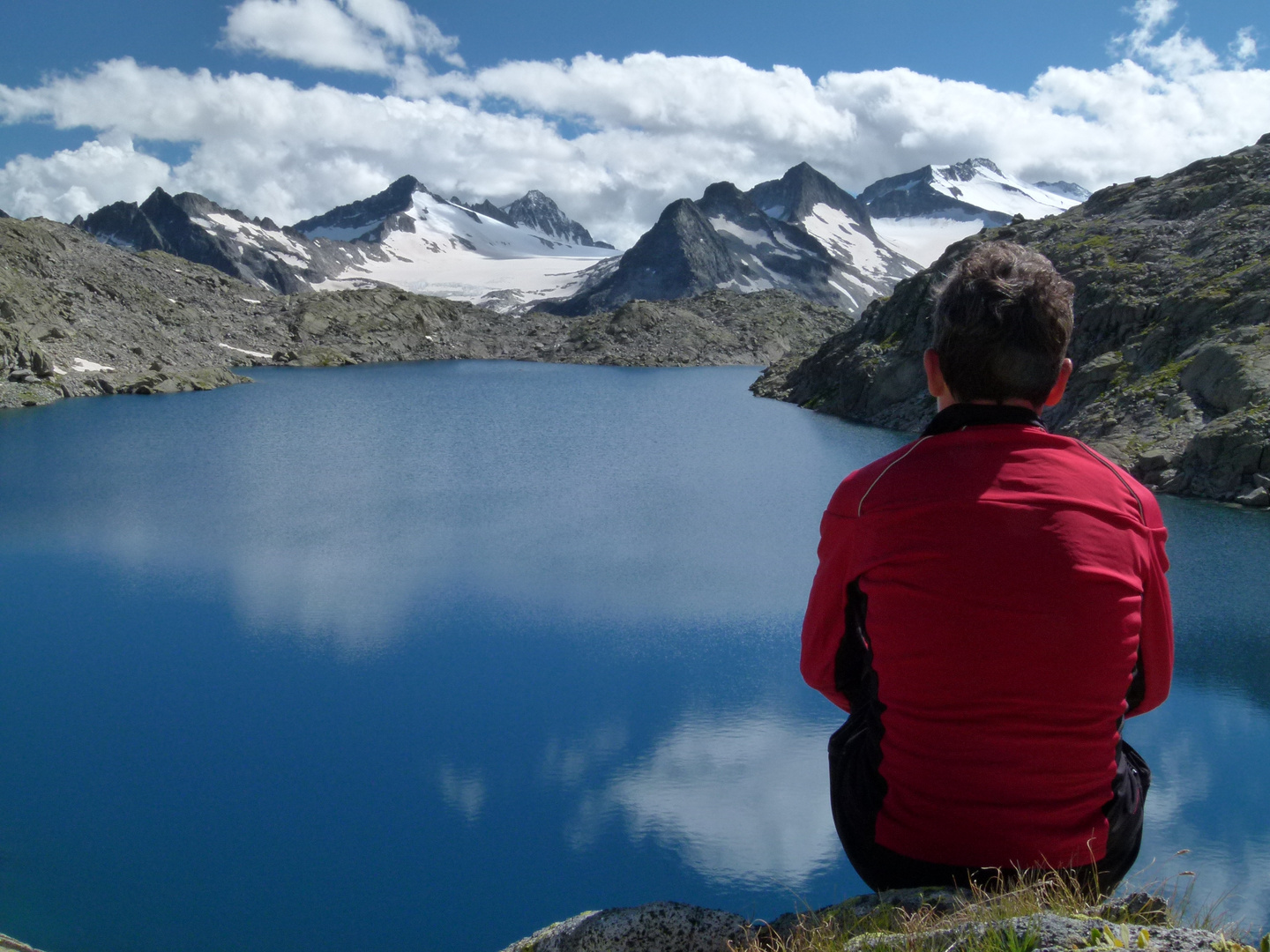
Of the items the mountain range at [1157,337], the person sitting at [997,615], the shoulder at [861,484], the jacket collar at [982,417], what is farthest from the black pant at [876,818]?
the mountain range at [1157,337]

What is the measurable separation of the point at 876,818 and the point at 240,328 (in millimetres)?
83067

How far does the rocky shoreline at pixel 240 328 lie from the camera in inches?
2056

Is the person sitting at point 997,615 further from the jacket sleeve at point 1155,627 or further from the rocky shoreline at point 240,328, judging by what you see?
the rocky shoreline at point 240,328

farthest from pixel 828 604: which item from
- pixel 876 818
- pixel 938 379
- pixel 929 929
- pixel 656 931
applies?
pixel 656 931

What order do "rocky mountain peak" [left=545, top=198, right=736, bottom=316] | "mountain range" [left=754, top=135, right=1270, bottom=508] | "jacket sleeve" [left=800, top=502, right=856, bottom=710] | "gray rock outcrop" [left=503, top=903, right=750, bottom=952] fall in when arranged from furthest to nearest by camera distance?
"rocky mountain peak" [left=545, top=198, right=736, bottom=316]
"mountain range" [left=754, top=135, right=1270, bottom=508]
"gray rock outcrop" [left=503, top=903, right=750, bottom=952]
"jacket sleeve" [left=800, top=502, right=856, bottom=710]

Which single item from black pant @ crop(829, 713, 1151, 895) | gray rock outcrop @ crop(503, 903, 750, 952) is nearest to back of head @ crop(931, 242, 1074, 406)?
black pant @ crop(829, 713, 1151, 895)

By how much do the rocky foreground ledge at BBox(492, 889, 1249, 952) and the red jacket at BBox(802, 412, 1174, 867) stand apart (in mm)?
165

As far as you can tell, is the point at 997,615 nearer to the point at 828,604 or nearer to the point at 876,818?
the point at 828,604

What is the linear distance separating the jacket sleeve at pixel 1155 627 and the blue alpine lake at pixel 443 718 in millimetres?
2295

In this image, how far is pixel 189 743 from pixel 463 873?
3828 millimetres

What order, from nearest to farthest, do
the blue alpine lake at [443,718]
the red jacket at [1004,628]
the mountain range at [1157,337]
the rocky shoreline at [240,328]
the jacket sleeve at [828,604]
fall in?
1. the red jacket at [1004,628]
2. the jacket sleeve at [828,604]
3. the blue alpine lake at [443,718]
4. the mountain range at [1157,337]
5. the rocky shoreline at [240,328]

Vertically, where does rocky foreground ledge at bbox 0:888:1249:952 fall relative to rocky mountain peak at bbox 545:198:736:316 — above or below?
below

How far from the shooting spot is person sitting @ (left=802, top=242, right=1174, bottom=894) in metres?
2.56

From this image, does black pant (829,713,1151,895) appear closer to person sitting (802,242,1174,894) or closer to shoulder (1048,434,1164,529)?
person sitting (802,242,1174,894)
